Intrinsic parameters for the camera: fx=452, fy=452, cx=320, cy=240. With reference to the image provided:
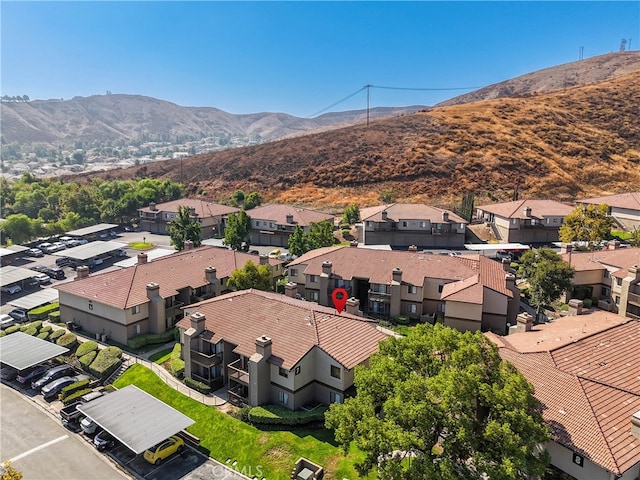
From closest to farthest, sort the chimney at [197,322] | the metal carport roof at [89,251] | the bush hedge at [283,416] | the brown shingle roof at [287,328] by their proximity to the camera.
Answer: the bush hedge at [283,416], the brown shingle roof at [287,328], the chimney at [197,322], the metal carport roof at [89,251]

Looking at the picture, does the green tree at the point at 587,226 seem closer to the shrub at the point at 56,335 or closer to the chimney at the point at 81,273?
the chimney at the point at 81,273

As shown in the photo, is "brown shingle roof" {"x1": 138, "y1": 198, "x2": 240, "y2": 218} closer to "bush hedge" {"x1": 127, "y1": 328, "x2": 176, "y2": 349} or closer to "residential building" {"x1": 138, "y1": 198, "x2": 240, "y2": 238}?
"residential building" {"x1": 138, "y1": 198, "x2": 240, "y2": 238}

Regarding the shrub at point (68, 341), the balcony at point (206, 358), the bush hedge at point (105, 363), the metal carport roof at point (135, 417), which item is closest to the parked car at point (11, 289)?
the shrub at point (68, 341)

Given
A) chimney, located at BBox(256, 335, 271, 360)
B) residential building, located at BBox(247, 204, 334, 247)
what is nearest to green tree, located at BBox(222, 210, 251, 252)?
residential building, located at BBox(247, 204, 334, 247)

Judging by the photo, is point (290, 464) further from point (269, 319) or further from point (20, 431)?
point (20, 431)

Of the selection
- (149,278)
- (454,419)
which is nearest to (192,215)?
(149,278)

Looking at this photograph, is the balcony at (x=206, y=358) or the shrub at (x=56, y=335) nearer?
the balcony at (x=206, y=358)
